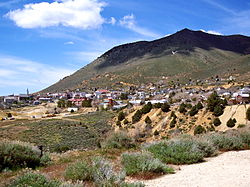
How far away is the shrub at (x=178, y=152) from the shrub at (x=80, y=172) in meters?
2.91

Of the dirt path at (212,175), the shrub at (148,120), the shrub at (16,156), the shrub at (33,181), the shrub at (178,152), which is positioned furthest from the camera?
the shrub at (148,120)

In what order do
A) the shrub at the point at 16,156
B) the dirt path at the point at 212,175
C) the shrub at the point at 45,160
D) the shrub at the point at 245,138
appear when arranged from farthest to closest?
the shrub at the point at 245,138 → the shrub at the point at 45,160 → the shrub at the point at 16,156 → the dirt path at the point at 212,175

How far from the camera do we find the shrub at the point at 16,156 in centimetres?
756

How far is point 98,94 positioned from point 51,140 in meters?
79.5

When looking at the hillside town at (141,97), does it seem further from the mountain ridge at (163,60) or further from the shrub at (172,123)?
the shrub at (172,123)

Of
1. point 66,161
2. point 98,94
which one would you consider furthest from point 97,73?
point 66,161

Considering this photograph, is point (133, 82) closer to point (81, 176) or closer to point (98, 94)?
point (98, 94)

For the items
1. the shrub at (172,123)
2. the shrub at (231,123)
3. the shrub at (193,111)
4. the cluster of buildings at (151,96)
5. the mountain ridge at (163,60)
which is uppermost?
the mountain ridge at (163,60)

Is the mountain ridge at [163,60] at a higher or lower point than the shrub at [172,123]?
higher

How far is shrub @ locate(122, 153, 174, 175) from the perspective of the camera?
6.76m

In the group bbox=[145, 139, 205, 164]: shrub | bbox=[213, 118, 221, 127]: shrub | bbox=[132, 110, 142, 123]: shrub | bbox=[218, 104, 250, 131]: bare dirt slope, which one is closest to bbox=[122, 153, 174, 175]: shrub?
bbox=[145, 139, 205, 164]: shrub

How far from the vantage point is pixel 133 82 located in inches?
5226

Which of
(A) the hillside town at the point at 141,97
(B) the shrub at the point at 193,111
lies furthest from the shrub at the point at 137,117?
(A) the hillside town at the point at 141,97

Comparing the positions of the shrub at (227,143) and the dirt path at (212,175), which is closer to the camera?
the dirt path at (212,175)
